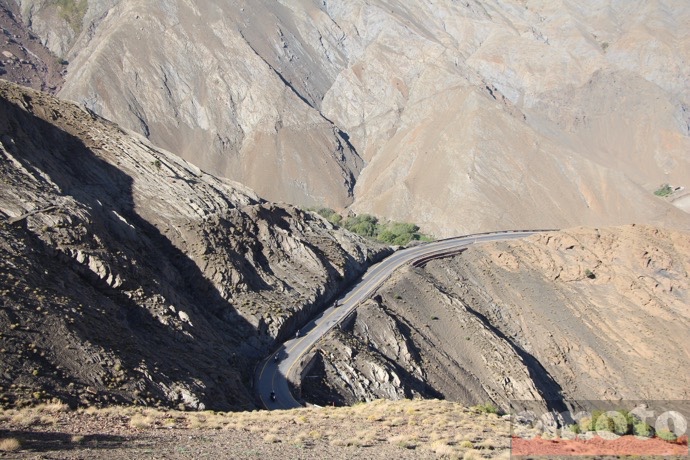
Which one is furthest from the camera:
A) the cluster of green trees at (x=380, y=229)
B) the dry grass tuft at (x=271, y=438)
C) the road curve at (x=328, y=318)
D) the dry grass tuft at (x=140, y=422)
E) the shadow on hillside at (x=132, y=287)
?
the cluster of green trees at (x=380, y=229)

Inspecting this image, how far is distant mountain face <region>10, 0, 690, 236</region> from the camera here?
9125 centimetres

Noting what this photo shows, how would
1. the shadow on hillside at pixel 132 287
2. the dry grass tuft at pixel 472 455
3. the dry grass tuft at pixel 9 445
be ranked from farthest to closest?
the shadow on hillside at pixel 132 287 → the dry grass tuft at pixel 472 455 → the dry grass tuft at pixel 9 445

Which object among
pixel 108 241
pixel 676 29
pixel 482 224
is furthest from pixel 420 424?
pixel 676 29

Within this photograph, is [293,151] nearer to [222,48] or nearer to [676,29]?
[222,48]

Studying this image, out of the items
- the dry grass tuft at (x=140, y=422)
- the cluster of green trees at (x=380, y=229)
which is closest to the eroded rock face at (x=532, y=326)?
the dry grass tuft at (x=140, y=422)

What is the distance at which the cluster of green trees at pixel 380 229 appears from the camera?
249 feet

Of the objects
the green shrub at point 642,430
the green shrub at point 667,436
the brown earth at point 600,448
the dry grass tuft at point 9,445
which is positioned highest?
the green shrub at point 667,436

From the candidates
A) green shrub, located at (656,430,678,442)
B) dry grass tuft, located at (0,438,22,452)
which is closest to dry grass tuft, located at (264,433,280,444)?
dry grass tuft, located at (0,438,22,452)

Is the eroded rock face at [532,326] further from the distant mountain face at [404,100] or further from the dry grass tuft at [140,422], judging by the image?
the distant mountain face at [404,100]

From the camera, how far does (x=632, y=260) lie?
59.7 meters

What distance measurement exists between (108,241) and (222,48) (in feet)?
300

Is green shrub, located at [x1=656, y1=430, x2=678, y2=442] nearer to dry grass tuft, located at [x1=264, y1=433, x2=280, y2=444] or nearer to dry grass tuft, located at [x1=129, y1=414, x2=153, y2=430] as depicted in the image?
dry grass tuft, located at [x1=264, y1=433, x2=280, y2=444]

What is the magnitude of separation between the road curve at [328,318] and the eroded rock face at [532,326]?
1401 millimetres

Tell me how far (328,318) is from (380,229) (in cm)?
4096
